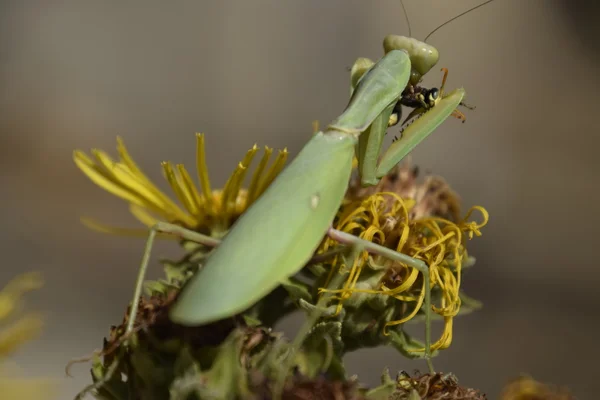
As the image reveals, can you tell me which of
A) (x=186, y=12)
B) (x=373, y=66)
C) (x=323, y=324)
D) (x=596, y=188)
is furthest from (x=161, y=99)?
(x=323, y=324)

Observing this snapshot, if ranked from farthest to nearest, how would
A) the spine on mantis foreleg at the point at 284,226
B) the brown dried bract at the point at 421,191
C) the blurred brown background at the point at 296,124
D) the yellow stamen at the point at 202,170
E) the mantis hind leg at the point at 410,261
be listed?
the blurred brown background at the point at 296,124 → the brown dried bract at the point at 421,191 → the yellow stamen at the point at 202,170 → the mantis hind leg at the point at 410,261 → the spine on mantis foreleg at the point at 284,226

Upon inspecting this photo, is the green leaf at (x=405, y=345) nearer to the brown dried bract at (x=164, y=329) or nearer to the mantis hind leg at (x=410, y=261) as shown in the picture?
the mantis hind leg at (x=410, y=261)

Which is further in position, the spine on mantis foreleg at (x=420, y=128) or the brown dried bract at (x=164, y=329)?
the spine on mantis foreleg at (x=420, y=128)

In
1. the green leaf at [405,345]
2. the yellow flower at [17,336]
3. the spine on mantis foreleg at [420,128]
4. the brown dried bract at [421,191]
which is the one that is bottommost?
the green leaf at [405,345]

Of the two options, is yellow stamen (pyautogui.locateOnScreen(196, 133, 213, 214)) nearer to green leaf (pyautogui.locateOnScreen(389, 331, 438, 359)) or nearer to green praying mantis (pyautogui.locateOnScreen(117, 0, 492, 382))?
green praying mantis (pyautogui.locateOnScreen(117, 0, 492, 382))

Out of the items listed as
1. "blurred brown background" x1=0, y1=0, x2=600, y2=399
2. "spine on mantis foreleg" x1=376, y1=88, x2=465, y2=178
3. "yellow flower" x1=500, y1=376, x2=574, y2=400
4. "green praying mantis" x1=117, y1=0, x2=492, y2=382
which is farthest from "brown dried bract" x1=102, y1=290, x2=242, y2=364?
"blurred brown background" x1=0, y1=0, x2=600, y2=399

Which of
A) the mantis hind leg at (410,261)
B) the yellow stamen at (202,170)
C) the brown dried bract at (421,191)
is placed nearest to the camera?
the mantis hind leg at (410,261)

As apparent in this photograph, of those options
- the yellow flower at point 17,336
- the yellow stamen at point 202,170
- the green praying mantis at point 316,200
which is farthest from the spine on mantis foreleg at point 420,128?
the yellow flower at point 17,336
